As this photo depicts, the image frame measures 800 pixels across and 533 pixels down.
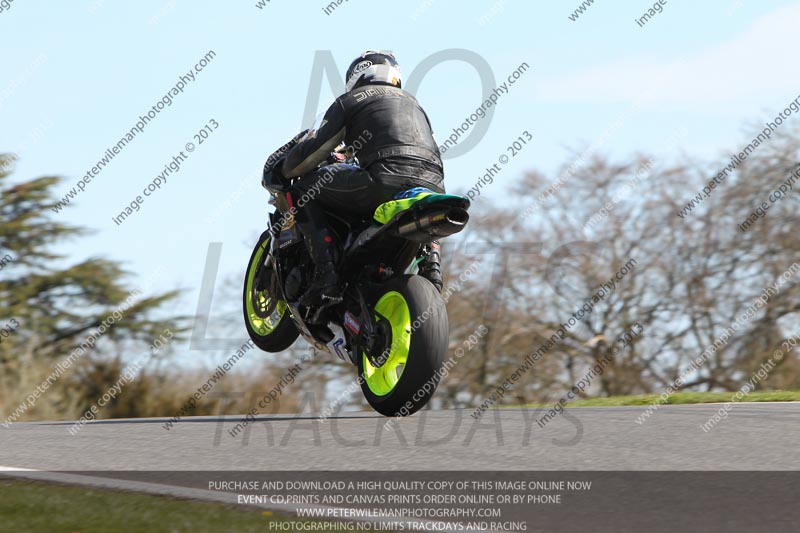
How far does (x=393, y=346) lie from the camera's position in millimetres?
6855

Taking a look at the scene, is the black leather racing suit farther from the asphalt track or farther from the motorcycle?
the asphalt track

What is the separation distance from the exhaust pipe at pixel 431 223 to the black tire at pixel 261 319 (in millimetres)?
2336

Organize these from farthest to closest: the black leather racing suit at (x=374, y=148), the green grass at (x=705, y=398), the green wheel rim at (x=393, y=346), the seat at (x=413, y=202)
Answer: the green grass at (x=705, y=398), the black leather racing suit at (x=374, y=148), the green wheel rim at (x=393, y=346), the seat at (x=413, y=202)

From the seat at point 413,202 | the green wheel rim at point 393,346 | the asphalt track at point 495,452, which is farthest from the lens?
the green wheel rim at point 393,346

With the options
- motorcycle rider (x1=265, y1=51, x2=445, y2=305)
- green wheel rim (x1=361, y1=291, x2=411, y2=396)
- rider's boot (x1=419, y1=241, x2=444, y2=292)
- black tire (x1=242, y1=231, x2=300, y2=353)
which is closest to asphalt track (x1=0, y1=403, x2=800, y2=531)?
green wheel rim (x1=361, y1=291, x2=411, y2=396)

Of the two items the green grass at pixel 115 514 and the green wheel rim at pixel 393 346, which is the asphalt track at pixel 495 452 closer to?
the green grass at pixel 115 514

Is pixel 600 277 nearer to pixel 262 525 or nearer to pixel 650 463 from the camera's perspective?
pixel 650 463

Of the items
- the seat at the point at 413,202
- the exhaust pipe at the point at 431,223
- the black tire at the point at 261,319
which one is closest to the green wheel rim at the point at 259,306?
the black tire at the point at 261,319

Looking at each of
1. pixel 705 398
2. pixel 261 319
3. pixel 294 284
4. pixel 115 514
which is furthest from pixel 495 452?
pixel 705 398

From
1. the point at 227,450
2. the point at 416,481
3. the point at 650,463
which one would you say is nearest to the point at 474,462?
the point at 416,481

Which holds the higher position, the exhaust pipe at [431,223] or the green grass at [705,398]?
the exhaust pipe at [431,223]

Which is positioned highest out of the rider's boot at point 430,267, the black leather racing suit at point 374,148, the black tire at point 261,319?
the black leather racing suit at point 374,148

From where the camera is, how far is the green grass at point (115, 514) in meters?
4.00

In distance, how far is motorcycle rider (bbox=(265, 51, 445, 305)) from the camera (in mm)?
7133
